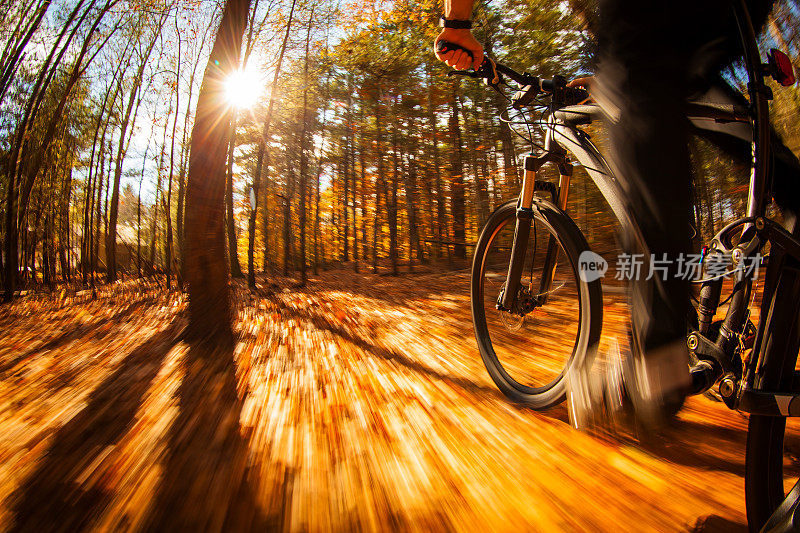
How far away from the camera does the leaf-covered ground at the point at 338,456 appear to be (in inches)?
36.8

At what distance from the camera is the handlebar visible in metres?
1.37

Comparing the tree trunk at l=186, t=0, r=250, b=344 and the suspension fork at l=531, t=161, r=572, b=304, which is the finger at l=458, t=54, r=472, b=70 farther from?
the tree trunk at l=186, t=0, r=250, b=344

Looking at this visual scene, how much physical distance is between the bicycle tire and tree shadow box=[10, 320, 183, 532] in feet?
5.80

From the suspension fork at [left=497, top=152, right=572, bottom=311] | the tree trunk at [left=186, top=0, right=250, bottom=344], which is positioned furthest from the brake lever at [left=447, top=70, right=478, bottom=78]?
the tree trunk at [left=186, top=0, right=250, bottom=344]

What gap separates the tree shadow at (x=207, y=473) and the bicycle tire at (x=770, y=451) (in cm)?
122

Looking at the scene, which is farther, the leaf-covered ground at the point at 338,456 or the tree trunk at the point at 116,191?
the tree trunk at the point at 116,191

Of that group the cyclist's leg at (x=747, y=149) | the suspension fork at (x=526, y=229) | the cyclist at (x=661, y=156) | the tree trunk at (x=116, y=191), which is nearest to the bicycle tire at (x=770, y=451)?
the cyclist at (x=661, y=156)

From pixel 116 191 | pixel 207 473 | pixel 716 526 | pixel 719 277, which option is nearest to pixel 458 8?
pixel 719 277

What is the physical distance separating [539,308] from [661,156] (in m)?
1.12

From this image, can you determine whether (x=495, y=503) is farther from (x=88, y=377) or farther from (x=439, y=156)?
(x=439, y=156)

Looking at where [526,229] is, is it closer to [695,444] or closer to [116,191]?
[695,444]

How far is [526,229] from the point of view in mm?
1525

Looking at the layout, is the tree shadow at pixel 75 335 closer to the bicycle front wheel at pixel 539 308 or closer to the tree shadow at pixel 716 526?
the bicycle front wheel at pixel 539 308

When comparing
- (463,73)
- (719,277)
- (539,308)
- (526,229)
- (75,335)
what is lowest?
(75,335)
